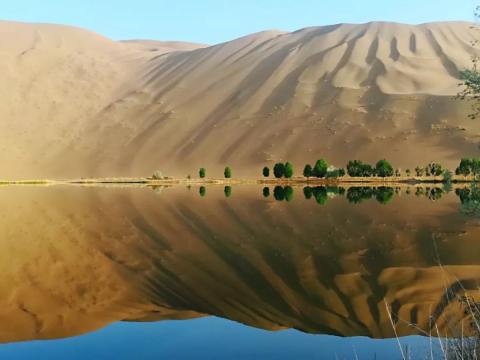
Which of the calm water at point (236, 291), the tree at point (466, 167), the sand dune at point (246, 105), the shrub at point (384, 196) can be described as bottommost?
the calm water at point (236, 291)

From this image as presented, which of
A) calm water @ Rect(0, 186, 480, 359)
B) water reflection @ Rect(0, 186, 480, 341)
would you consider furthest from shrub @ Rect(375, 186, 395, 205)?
calm water @ Rect(0, 186, 480, 359)

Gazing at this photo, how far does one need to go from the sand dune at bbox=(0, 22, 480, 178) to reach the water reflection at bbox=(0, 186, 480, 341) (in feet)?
340

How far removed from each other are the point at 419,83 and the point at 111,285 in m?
148

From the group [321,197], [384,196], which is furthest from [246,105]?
[321,197]

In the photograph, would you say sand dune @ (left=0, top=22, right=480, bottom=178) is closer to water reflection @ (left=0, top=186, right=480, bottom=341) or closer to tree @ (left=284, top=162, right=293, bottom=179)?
tree @ (left=284, top=162, right=293, bottom=179)

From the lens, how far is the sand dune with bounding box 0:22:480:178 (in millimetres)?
132750

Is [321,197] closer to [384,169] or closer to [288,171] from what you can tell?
[288,171]

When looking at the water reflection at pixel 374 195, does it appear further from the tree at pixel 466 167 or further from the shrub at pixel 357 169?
the shrub at pixel 357 169

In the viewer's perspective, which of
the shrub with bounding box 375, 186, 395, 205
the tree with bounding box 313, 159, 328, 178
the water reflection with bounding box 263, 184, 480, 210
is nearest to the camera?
the shrub with bounding box 375, 186, 395, 205

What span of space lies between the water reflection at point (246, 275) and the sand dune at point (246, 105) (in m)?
104

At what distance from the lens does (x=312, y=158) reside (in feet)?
423

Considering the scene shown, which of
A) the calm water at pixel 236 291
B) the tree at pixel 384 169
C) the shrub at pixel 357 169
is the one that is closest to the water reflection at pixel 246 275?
the calm water at pixel 236 291

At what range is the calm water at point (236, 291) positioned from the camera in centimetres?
883

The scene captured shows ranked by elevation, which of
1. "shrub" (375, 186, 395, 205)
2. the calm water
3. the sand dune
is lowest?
the calm water
